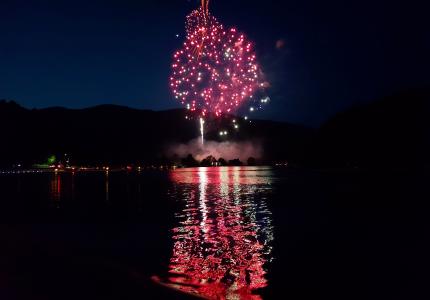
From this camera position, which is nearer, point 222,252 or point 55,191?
point 222,252

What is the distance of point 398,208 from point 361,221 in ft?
18.5

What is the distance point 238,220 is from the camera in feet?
65.6

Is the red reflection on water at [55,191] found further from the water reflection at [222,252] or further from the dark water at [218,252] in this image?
the water reflection at [222,252]

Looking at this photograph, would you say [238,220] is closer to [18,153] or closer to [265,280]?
[265,280]

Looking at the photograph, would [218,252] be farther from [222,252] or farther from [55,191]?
[55,191]

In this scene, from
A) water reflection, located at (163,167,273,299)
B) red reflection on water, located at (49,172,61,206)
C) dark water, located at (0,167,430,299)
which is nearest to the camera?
dark water, located at (0,167,430,299)

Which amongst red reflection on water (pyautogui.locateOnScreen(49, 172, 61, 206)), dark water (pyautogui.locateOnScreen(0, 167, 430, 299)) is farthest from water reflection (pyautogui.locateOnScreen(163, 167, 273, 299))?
red reflection on water (pyautogui.locateOnScreen(49, 172, 61, 206))

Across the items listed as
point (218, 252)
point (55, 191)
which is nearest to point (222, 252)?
point (218, 252)

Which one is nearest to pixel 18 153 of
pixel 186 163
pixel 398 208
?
pixel 186 163

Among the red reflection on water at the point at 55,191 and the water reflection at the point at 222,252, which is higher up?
the red reflection on water at the point at 55,191

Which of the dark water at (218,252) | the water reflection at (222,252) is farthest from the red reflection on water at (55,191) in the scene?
the water reflection at (222,252)

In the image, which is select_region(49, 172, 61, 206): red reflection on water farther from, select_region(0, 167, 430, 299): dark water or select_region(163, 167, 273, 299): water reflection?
select_region(163, 167, 273, 299): water reflection

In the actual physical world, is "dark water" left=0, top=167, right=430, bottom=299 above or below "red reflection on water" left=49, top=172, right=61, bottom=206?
below

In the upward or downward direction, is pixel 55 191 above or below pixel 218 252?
above
